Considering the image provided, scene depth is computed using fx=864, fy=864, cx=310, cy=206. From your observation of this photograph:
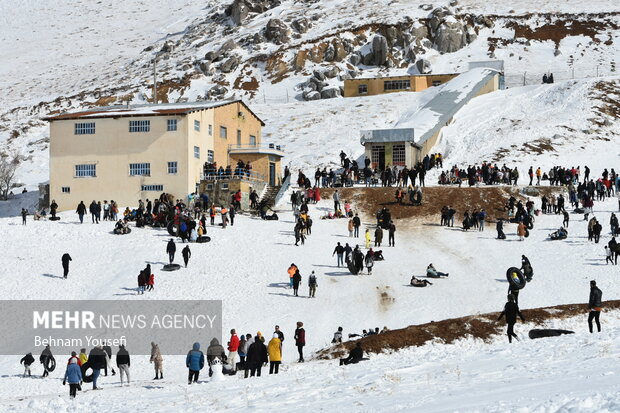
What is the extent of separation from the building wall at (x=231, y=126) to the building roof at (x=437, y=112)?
8.10 m

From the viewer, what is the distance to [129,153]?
53.1m

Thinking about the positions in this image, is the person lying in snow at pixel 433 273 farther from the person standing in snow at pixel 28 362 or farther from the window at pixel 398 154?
the window at pixel 398 154

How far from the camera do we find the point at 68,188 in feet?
176

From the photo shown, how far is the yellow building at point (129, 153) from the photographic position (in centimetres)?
5225

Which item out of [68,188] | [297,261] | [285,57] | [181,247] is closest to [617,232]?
[297,261]

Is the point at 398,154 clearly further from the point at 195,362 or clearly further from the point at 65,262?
the point at 195,362

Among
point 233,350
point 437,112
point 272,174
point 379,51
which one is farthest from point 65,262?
point 379,51

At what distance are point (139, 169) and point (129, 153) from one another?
1.30 meters

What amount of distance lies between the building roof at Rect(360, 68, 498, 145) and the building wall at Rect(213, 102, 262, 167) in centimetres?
810

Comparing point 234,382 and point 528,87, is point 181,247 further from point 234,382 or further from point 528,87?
point 528,87

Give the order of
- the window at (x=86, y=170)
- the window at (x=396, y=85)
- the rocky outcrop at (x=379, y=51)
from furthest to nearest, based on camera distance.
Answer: the rocky outcrop at (x=379, y=51) < the window at (x=396, y=85) < the window at (x=86, y=170)

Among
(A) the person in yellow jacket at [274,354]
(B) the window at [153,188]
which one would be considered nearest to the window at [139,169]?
(B) the window at [153,188]

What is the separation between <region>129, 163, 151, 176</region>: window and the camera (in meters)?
52.5

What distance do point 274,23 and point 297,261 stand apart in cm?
8114
